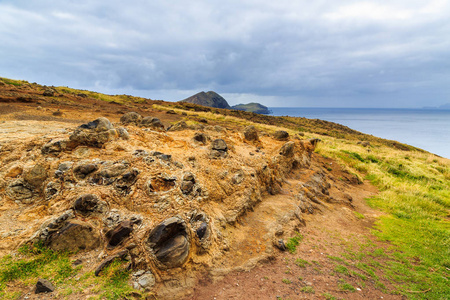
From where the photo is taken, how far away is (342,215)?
40.7 ft

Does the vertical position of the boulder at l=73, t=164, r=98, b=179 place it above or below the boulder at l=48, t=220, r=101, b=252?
above

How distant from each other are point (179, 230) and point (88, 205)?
3.14 m

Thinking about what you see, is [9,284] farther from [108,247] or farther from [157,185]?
[157,185]

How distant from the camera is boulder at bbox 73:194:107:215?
6863 mm

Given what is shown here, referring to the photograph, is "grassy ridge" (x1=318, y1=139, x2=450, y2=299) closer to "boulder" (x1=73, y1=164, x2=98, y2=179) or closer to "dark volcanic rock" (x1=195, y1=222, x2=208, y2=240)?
"dark volcanic rock" (x1=195, y1=222, x2=208, y2=240)

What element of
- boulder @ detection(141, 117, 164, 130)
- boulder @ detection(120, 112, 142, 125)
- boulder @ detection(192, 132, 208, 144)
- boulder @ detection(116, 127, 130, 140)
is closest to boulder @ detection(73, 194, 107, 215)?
boulder @ detection(116, 127, 130, 140)

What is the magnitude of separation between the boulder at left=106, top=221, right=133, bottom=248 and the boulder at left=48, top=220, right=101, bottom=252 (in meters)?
0.36

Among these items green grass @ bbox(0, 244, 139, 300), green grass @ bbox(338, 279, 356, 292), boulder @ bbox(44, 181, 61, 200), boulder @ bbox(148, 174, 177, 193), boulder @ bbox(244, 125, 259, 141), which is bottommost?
green grass @ bbox(338, 279, 356, 292)

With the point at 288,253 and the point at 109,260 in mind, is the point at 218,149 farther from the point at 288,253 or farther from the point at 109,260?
the point at 109,260

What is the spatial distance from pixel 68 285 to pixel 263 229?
263 inches

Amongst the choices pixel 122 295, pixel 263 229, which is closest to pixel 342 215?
pixel 263 229

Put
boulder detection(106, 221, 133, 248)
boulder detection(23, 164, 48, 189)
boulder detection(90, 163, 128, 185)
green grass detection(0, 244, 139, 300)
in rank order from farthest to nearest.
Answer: boulder detection(90, 163, 128, 185) < boulder detection(23, 164, 48, 189) < boulder detection(106, 221, 133, 248) < green grass detection(0, 244, 139, 300)

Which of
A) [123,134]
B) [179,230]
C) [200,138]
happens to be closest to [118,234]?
[179,230]

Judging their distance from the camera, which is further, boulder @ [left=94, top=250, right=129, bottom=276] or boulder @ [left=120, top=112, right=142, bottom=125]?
boulder @ [left=120, top=112, right=142, bottom=125]
